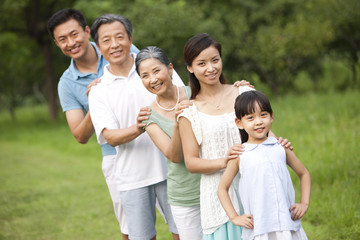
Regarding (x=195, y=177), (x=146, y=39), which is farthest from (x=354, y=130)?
(x=146, y=39)

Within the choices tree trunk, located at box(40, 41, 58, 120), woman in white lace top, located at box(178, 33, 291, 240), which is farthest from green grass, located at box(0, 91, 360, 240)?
tree trunk, located at box(40, 41, 58, 120)

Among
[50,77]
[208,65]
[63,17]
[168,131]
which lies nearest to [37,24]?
[50,77]

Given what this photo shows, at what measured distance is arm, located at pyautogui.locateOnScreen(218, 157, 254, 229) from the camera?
2609 mm

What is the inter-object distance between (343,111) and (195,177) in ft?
25.0

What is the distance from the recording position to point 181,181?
3068mm

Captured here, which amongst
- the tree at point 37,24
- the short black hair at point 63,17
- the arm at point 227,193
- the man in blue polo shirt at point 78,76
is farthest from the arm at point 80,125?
the tree at point 37,24

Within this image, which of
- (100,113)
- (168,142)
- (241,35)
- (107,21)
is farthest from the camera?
(241,35)

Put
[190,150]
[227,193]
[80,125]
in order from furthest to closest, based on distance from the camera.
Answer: [80,125] → [190,150] → [227,193]

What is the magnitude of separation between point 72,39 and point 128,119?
3.49ft

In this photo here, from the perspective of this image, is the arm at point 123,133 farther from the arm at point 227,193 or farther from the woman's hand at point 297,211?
the woman's hand at point 297,211

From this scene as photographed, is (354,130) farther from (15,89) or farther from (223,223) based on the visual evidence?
(15,89)

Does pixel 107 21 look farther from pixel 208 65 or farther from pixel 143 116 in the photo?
pixel 208 65

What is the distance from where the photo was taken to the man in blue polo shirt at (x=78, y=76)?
12.9 ft

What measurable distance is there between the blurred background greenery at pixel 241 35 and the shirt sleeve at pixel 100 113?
10.4 m
